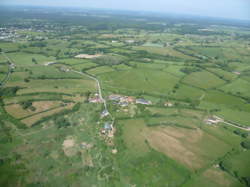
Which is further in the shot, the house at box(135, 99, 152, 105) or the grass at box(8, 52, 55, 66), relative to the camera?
the grass at box(8, 52, 55, 66)

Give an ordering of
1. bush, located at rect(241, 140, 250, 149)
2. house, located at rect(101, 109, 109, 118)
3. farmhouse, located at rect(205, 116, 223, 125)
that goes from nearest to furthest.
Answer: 1. bush, located at rect(241, 140, 250, 149)
2. farmhouse, located at rect(205, 116, 223, 125)
3. house, located at rect(101, 109, 109, 118)

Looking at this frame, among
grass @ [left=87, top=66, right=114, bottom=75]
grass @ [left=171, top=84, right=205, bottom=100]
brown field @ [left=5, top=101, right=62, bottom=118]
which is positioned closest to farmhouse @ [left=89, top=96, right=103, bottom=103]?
brown field @ [left=5, top=101, right=62, bottom=118]

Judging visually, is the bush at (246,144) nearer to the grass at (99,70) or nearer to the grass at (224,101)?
the grass at (224,101)

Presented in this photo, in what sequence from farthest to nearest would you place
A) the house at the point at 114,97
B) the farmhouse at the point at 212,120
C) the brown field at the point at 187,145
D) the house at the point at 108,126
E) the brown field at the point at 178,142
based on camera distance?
the house at the point at 114,97 < the farmhouse at the point at 212,120 < the house at the point at 108,126 < the brown field at the point at 178,142 < the brown field at the point at 187,145

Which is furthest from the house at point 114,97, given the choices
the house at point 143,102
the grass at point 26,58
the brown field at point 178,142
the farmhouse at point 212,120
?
the grass at point 26,58

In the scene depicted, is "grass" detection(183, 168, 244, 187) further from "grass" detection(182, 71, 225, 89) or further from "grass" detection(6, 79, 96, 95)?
"grass" detection(6, 79, 96, 95)

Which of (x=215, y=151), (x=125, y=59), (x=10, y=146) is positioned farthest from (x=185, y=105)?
(x=125, y=59)

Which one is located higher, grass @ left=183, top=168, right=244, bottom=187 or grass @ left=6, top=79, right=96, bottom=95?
grass @ left=183, top=168, right=244, bottom=187

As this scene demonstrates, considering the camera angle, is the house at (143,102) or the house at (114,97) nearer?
the house at (143,102)
